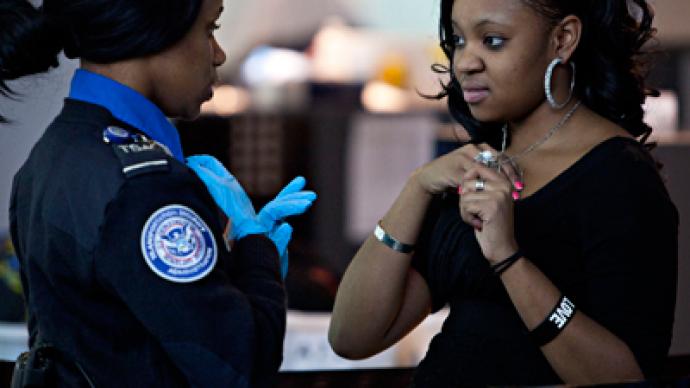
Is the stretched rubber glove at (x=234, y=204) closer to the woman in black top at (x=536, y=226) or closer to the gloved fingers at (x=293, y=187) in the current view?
the gloved fingers at (x=293, y=187)

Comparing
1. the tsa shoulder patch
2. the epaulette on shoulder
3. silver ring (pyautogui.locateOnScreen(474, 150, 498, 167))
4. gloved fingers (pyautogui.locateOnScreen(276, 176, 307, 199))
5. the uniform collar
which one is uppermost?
the uniform collar

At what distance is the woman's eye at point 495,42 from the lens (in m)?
1.35

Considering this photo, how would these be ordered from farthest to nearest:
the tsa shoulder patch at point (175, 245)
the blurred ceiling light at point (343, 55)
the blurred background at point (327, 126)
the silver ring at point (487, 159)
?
the blurred ceiling light at point (343, 55), the blurred background at point (327, 126), the silver ring at point (487, 159), the tsa shoulder patch at point (175, 245)

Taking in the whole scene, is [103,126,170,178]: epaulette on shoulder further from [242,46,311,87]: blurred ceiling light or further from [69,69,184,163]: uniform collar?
[242,46,311,87]: blurred ceiling light

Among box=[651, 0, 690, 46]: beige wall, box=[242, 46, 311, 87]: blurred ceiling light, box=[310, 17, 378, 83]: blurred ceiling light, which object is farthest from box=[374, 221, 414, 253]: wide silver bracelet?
box=[651, 0, 690, 46]: beige wall

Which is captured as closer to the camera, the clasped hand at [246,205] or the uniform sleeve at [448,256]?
the clasped hand at [246,205]

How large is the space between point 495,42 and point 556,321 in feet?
1.20

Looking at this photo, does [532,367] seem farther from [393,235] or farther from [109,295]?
[109,295]

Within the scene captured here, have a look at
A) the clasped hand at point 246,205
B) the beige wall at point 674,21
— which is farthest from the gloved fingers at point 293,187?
the beige wall at point 674,21

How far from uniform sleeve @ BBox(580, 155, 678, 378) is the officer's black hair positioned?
55 cm

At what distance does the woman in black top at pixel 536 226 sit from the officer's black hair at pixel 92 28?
42 centimetres

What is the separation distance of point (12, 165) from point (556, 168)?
3.54 ft

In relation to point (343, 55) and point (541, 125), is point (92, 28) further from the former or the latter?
point (343, 55)

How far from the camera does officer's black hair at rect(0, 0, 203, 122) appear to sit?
3.62 feet
